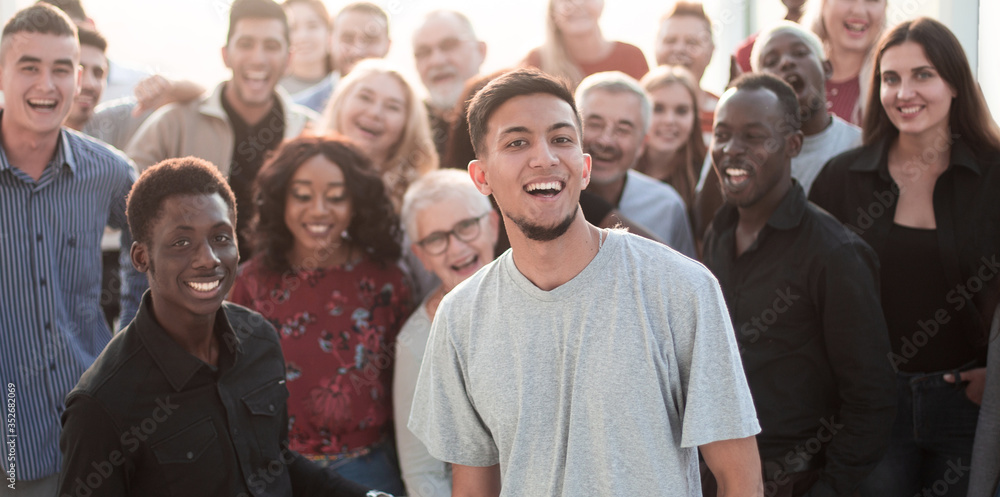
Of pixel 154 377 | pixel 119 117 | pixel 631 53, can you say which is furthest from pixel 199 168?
pixel 631 53

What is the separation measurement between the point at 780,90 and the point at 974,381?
1206 mm

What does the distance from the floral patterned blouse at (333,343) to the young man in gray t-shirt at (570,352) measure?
125cm

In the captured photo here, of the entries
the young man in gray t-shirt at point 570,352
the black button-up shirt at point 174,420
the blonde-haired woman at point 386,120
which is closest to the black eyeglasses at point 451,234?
the blonde-haired woman at point 386,120

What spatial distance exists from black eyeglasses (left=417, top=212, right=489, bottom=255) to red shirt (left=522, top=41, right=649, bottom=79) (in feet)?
6.60

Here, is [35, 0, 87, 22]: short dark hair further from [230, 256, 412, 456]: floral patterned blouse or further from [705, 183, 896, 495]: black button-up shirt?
[705, 183, 896, 495]: black button-up shirt

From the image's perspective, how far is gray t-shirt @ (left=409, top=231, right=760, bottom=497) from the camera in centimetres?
183

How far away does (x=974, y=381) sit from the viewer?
298 centimetres

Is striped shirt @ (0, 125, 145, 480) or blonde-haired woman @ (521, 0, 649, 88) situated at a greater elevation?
blonde-haired woman @ (521, 0, 649, 88)

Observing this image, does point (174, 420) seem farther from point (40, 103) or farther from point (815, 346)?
point (815, 346)

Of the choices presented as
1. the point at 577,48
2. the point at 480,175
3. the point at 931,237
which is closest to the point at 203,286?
the point at 480,175

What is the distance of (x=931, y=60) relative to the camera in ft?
10.4

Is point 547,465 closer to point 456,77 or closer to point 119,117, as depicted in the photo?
point 456,77

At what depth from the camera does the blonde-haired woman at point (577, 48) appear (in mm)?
5082

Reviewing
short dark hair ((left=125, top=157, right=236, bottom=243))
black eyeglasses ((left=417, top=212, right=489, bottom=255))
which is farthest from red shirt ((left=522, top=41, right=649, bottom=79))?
short dark hair ((left=125, top=157, right=236, bottom=243))
